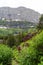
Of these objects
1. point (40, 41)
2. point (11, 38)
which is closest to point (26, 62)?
point (40, 41)

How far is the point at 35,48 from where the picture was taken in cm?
2541

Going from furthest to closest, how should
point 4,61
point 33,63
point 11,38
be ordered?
point 11,38
point 4,61
point 33,63

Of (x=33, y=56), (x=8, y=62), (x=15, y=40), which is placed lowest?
(x=15, y=40)

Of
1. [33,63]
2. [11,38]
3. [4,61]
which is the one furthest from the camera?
[11,38]

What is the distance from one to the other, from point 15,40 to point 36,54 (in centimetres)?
4016

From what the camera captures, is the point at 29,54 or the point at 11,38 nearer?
the point at 29,54

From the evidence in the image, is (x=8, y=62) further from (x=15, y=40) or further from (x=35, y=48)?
(x=15, y=40)

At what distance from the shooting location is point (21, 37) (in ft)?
221

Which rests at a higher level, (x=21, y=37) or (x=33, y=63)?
(x=33, y=63)

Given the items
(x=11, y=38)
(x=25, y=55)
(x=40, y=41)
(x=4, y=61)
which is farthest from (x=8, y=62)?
(x=11, y=38)

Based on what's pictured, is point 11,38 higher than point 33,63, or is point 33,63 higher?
point 33,63

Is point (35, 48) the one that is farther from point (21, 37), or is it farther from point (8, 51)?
point (21, 37)

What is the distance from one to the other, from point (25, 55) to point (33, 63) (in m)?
1.86

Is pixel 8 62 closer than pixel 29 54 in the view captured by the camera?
No
